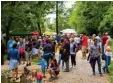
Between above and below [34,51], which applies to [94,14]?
above

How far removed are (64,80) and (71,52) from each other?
3.79 metres

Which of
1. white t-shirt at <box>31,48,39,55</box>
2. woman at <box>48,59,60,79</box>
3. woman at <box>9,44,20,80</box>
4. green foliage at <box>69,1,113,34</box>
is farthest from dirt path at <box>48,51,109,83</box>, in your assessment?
green foliage at <box>69,1,113,34</box>

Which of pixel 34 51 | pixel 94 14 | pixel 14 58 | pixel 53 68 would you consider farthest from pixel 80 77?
pixel 94 14

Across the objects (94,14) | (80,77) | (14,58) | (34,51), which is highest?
(94,14)

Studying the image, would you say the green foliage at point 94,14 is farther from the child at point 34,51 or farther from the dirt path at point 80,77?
the dirt path at point 80,77

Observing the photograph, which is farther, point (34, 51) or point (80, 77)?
point (34, 51)

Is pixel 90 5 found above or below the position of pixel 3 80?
above

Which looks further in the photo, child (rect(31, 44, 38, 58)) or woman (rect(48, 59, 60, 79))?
child (rect(31, 44, 38, 58))

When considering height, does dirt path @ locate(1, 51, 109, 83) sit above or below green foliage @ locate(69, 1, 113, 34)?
below

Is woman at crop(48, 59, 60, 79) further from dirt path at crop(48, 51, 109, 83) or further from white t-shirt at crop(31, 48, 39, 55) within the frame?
white t-shirt at crop(31, 48, 39, 55)

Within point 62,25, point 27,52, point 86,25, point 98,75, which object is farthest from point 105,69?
A: point 62,25

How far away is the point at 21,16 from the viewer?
80.7 feet

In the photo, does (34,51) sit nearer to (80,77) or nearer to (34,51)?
(34,51)

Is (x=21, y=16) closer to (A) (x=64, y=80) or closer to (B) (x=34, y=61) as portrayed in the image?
(B) (x=34, y=61)
